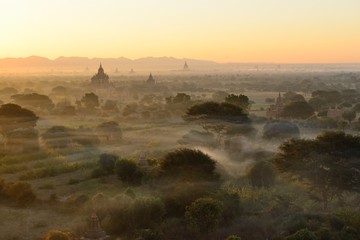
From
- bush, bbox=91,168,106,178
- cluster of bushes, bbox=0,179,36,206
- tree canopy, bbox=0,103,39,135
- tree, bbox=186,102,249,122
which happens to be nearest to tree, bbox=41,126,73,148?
tree canopy, bbox=0,103,39,135

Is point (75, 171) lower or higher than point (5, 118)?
lower

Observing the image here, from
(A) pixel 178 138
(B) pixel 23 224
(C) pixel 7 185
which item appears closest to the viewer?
(B) pixel 23 224

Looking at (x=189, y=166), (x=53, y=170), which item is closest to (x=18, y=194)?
(x=53, y=170)

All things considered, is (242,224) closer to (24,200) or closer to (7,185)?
(24,200)

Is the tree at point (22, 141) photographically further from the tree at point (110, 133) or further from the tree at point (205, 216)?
the tree at point (205, 216)

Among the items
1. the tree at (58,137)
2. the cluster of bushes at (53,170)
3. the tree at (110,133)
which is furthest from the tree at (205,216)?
the tree at (110,133)

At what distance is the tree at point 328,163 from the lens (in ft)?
103

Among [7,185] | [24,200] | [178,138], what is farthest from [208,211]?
[178,138]

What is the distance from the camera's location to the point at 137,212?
1086 inches

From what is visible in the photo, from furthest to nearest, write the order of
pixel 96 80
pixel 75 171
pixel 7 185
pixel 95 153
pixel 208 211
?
pixel 96 80 < pixel 95 153 < pixel 75 171 < pixel 7 185 < pixel 208 211

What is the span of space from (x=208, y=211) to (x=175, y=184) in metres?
7.49

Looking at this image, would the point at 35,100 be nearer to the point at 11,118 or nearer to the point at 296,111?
the point at 11,118

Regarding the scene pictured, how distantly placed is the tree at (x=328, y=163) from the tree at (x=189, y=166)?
5.80 metres

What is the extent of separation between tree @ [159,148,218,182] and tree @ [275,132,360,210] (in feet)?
19.0
